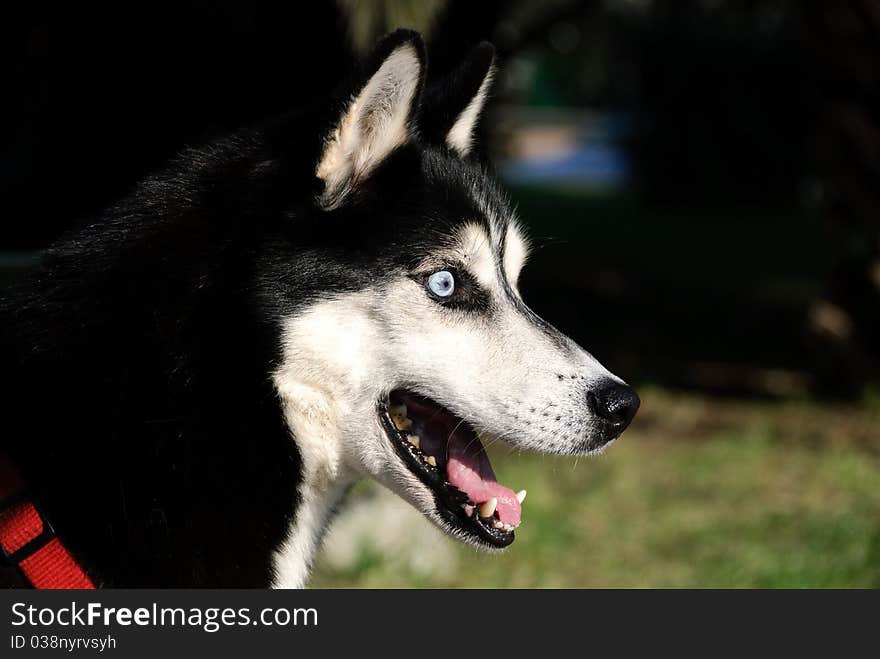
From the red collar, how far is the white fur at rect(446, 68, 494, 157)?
52.0 inches

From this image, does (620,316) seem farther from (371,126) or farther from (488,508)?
(371,126)

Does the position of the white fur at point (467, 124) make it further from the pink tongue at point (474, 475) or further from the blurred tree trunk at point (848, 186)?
the blurred tree trunk at point (848, 186)

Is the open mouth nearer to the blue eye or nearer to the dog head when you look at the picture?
the dog head

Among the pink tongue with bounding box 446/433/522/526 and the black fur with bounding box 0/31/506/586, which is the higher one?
the black fur with bounding box 0/31/506/586

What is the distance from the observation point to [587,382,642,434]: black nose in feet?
7.41

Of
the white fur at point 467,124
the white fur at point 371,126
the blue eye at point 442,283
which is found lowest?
the blue eye at point 442,283

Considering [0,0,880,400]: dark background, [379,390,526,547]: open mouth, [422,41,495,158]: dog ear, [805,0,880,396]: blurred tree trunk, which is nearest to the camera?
[379,390,526,547]: open mouth

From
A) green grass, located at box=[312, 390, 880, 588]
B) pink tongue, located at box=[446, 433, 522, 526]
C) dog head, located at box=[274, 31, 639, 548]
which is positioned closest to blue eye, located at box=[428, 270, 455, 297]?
dog head, located at box=[274, 31, 639, 548]

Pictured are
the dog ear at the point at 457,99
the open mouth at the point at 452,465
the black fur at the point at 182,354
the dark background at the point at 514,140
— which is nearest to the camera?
the black fur at the point at 182,354

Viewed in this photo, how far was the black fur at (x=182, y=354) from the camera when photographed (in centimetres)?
199

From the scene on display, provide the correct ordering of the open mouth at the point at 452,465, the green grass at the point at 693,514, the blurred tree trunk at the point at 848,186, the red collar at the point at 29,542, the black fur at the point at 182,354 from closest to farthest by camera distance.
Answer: the red collar at the point at 29,542, the black fur at the point at 182,354, the open mouth at the point at 452,465, the green grass at the point at 693,514, the blurred tree trunk at the point at 848,186

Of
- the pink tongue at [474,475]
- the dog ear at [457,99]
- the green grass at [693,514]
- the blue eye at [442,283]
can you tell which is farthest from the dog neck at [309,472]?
the green grass at [693,514]

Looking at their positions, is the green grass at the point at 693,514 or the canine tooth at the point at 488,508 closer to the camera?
the canine tooth at the point at 488,508

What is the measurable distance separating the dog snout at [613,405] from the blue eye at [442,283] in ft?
1.30
